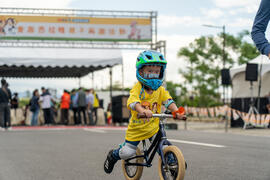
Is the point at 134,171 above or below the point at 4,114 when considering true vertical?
above

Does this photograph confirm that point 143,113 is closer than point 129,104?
Yes

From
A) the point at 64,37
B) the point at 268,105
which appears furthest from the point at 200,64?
the point at 268,105

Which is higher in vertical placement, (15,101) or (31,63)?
(31,63)

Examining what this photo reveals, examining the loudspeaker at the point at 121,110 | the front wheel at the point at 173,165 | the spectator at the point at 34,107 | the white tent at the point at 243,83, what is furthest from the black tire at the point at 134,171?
the spectator at the point at 34,107

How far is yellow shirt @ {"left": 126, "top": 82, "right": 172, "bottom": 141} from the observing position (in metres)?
4.52

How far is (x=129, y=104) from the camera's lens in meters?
4.45

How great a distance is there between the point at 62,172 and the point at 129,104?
2.24 metres

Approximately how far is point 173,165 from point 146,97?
2.44ft

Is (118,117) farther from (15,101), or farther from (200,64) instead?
(200,64)

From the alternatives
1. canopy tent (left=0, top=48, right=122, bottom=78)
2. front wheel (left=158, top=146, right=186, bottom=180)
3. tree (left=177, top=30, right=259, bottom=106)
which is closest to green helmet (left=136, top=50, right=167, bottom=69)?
front wheel (left=158, top=146, right=186, bottom=180)

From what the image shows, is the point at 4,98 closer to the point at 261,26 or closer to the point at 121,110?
the point at 121,110

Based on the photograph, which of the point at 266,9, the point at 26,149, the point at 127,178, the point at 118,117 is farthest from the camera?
the point at 118,117

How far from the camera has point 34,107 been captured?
21719 mm

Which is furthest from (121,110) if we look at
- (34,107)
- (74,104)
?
(34,107)
